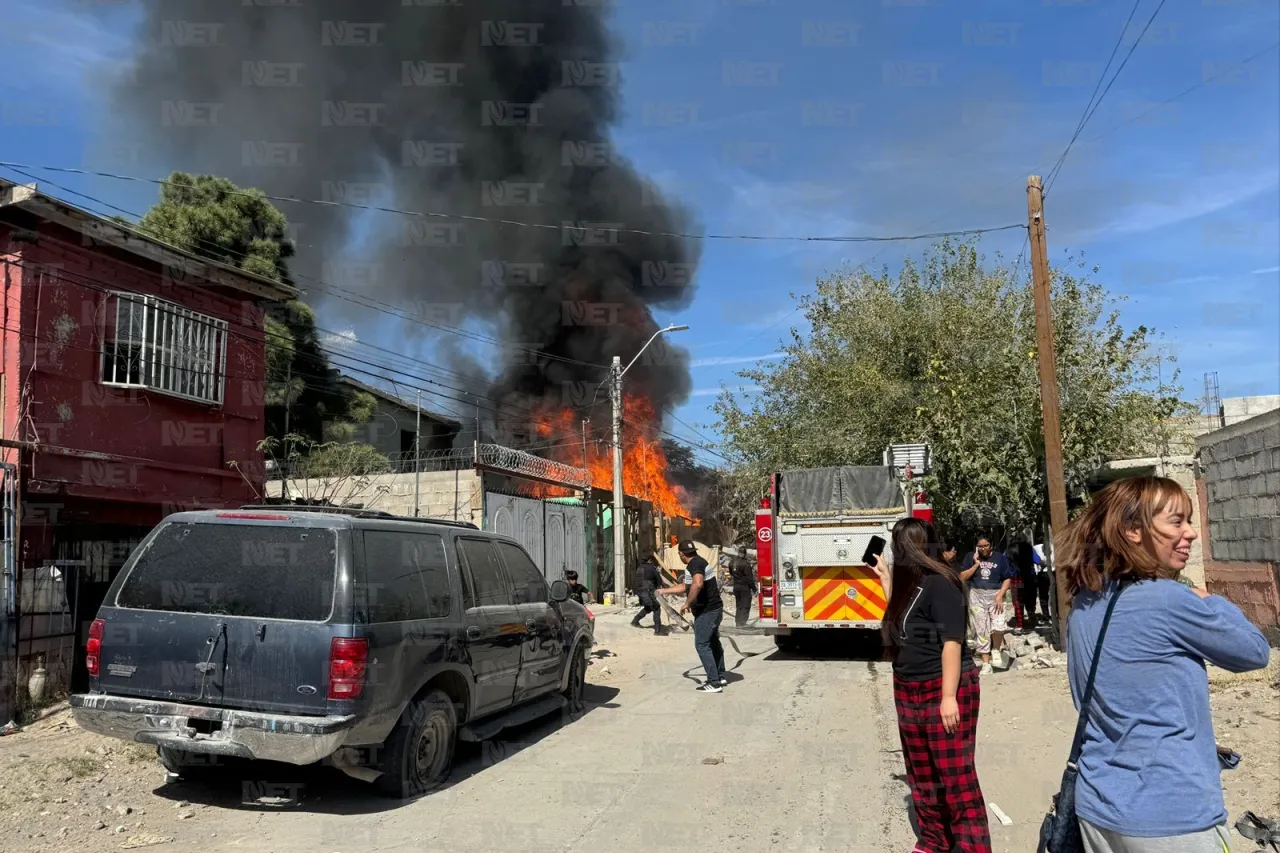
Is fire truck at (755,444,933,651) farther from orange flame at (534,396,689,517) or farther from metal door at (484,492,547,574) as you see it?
orange flame at (534,396,689,517)

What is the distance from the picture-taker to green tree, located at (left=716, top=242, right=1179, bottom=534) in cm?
1394

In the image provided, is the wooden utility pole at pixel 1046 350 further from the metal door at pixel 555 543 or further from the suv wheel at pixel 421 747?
the metal door at pixel 555 543

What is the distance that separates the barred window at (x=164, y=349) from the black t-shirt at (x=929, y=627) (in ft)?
29.5

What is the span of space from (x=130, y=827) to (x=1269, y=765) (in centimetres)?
699

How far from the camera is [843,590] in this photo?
484 inches

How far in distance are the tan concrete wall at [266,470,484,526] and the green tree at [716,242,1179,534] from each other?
8.54 m

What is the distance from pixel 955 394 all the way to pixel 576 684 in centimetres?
845

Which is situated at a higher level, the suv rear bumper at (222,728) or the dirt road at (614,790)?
the suv rear bumper at (222,728)

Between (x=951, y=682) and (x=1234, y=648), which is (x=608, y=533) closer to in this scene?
(x=951, y=682)

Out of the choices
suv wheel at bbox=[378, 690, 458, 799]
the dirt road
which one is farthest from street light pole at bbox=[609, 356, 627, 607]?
suv wheel at bbox=[378, 690, 458, 799]

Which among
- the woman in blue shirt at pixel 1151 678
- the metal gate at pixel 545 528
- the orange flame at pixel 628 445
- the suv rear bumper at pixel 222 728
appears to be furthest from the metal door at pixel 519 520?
the woman in blue shirt at pixel 1151 678

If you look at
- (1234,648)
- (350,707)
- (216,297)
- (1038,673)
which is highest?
(216,297)

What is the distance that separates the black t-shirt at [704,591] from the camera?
9.77 m

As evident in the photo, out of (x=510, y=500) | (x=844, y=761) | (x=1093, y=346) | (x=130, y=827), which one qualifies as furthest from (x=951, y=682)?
(x=1093, y=346)
